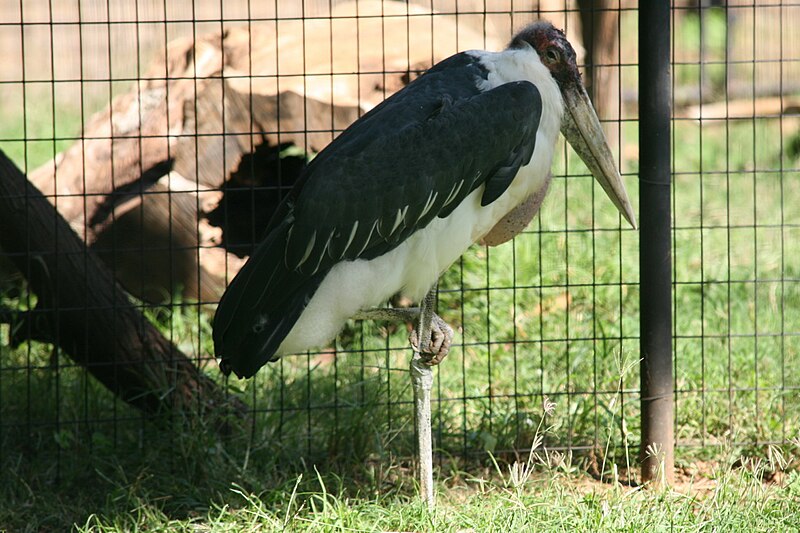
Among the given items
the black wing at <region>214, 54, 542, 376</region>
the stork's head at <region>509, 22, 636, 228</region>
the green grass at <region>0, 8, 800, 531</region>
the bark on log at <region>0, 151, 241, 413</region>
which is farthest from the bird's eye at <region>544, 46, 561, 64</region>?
the bark on log at <region>0, 151, 241, 413</region>

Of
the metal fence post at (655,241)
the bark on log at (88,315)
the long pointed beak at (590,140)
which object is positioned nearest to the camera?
the long pointed beak at (590,140)

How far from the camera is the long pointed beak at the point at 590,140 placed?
11.9 ft

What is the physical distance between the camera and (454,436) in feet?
14.3

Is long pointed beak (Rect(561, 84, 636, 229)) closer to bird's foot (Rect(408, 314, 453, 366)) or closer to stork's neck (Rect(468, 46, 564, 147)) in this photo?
stork's neck (Rect(468, 46, 564, 147))

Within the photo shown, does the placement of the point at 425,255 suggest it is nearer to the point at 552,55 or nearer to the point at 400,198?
the point at 400,198

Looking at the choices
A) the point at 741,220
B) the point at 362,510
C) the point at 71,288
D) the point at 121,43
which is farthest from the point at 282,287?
the point at 121,43

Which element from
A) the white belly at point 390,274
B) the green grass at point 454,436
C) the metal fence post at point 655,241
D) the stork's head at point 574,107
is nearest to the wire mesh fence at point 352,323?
the green grass at point 454,436

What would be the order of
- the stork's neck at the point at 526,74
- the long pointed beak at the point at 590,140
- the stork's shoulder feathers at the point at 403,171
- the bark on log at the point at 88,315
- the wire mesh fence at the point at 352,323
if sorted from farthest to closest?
1. the wire mesh fence at the point at 352,323
2. the bark on log at the point at 88,315
3. the long pointed beak at the point at 590,140
4. the stork's neck at the point at 526,74
5. the stork's shoulder feathers at the point at 403,171

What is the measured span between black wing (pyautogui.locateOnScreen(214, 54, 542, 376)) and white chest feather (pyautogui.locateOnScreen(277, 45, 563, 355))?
0.05m

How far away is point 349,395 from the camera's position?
459 centimetres

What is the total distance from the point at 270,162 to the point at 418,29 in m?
1.05

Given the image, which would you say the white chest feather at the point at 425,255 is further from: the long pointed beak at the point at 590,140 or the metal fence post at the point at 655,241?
the metal fence post at the point at 655,241

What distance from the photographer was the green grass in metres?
3.54

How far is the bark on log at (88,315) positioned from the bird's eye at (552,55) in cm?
178
